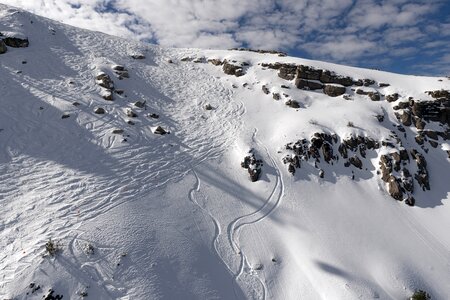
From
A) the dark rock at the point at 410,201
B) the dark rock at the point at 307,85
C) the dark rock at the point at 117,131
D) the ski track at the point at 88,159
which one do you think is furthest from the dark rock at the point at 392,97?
the dark rock at the point at 117,131

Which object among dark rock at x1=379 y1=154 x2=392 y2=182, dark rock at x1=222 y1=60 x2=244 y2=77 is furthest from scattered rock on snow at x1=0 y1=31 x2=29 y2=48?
dark rock at x1=379 y1=154 x2=392 y2=182

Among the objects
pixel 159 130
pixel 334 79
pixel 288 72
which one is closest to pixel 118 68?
pixel 159 130

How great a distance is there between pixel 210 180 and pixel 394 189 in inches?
382

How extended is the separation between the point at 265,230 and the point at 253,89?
45.1 ft

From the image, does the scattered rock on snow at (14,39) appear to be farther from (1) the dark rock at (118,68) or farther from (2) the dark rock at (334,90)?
(2) the dark rock at (334,90)

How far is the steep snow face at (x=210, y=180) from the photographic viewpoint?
10922mm

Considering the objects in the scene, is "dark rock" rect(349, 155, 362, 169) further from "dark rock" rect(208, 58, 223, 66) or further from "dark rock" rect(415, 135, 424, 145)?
"dark rock" rect(208, 58, 223, 66)

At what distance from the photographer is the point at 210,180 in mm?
15594

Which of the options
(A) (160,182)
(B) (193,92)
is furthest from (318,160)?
(B) (193,92)

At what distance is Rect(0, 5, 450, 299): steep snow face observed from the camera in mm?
10922

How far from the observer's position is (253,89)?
2466cm

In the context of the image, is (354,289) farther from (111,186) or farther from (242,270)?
(111,186)

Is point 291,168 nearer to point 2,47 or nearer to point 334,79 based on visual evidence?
point 334,79

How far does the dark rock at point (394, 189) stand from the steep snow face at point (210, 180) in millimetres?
171
